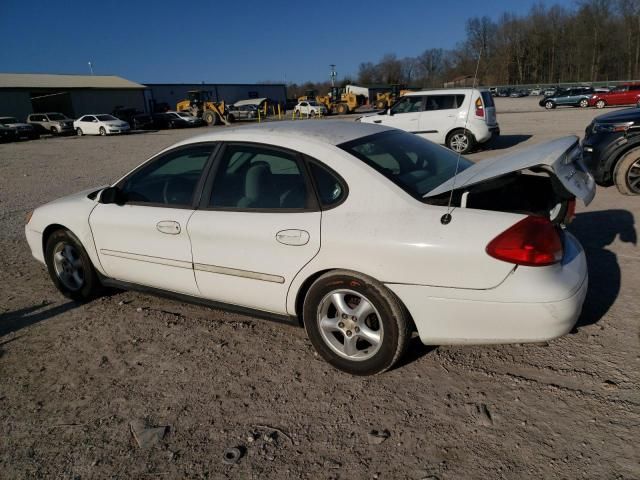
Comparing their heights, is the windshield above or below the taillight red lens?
above

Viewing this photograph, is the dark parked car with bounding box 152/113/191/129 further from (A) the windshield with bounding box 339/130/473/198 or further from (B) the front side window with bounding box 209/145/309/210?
(A) the windshield with bounding box 339/130/473/198

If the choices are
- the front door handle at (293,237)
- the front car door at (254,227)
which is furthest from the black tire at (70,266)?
the front door handle at (293,237)

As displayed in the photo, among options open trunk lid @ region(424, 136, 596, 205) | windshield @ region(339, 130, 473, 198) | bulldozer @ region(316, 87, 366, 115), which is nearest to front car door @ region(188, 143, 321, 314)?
windshield @ region(339, 130, 473, 198)

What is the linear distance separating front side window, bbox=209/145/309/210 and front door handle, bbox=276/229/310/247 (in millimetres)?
171

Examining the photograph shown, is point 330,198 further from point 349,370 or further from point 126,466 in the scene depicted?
point 126,466

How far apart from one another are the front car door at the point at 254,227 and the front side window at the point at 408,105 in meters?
10.1

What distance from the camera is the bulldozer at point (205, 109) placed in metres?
36.8

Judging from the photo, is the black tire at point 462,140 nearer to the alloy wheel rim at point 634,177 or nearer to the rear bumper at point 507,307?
the alloy wheel rim at point 634,177

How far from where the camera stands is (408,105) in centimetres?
1248

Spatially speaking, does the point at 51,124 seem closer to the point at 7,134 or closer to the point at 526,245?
the point at 7,134

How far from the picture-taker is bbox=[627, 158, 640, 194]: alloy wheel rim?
6.35m

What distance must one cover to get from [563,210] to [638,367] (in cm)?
103

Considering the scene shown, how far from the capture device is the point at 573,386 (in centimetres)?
258

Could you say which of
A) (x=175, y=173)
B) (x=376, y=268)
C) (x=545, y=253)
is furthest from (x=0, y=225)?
(x=545, y=253)
